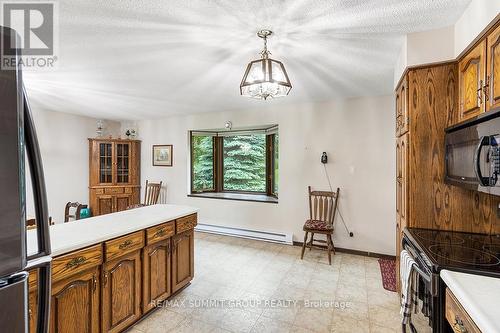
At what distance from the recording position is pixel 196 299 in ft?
8.06

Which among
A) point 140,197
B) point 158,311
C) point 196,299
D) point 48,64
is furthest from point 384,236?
point 140,197

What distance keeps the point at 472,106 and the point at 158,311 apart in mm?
2838

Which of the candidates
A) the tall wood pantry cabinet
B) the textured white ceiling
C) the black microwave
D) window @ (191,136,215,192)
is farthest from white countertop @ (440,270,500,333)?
window @ (191,136,215,192)

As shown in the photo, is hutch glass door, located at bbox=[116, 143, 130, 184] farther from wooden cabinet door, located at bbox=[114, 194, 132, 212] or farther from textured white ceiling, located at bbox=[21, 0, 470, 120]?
textured white ceiling, located at bbox=[21, 0, 470, 120]

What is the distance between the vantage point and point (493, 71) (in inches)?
52.6

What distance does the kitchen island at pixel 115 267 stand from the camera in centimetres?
151

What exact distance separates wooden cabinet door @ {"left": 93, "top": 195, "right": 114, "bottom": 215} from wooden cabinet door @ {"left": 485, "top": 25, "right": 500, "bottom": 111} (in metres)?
5.69

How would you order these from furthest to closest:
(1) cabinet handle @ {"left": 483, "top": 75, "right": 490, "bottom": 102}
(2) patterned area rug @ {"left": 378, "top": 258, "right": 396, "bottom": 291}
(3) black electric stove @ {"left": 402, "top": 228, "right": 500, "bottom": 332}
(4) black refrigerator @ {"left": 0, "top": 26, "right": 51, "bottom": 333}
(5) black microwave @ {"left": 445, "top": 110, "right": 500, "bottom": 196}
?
(2) patterned area rug @ {"left": 378, "top": 258, "right": 396, "bottom": 291} < (1) cabinet handle @ {"left": 483, "top": 75, "right": 490, "bottom": 102} < (3) black electric stove @ {"left": 402, "top": 228, "right": 500, "bottom": 332} < (5) black microwave @ {"left": 445, "top": 110, "right": 500, "bottom": 196} < (4) black refrigerator @ {"left": 0, "top": 26, "right": 51, "bottom": 333}

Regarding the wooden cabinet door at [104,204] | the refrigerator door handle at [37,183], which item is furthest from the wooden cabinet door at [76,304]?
the wooden cabinet door at [104,204]

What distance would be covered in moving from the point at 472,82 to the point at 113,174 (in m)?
5.59

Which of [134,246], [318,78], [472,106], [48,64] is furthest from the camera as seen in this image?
[318,78]

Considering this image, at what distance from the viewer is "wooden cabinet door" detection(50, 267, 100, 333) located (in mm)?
1471

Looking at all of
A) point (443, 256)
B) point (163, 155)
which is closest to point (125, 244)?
point (443, 256)

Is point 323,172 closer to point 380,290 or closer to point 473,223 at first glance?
point 380,290
